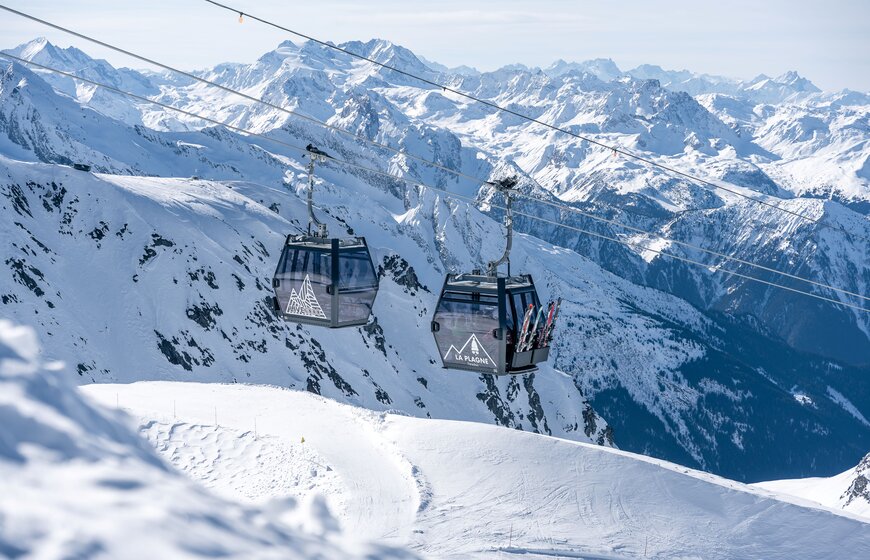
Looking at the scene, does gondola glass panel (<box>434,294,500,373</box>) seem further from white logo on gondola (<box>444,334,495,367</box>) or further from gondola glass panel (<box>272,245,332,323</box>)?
gondola glass panel (<box>272,245,332,323</box>)

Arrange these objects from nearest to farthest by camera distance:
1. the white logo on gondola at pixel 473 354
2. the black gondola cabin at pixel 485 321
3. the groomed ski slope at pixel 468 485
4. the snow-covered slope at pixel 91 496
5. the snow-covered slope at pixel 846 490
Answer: the snow-covered slope at pixel 91 496 → the black gondola cabin at pixel 485 321 → the white logo on gondola at pixel 473 354 → the groomed ski slope at pixel 468 485 → the snow-covered slope at pixel 846 490

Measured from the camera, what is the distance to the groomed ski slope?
38938mm

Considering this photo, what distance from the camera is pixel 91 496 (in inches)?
75.5

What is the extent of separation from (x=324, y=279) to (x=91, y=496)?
78.7 feet

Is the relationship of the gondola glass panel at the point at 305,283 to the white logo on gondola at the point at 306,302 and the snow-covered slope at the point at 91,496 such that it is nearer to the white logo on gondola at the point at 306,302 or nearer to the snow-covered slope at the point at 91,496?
the white logo on gondola at the point at 306,302

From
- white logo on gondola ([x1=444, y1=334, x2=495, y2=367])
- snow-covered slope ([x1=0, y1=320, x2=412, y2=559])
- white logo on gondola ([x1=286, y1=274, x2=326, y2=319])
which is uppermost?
snow-covered slope ([x1=0, y1=320, x2=412, y2=559])

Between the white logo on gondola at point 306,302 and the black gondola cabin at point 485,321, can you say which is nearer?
the black gondola cabin at point 485,321

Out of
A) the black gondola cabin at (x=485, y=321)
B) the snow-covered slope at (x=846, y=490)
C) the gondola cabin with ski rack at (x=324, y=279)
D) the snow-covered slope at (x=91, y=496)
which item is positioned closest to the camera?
the snow-covered slope at (x=91, y=496)

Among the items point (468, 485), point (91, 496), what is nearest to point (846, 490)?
point (468, 485)

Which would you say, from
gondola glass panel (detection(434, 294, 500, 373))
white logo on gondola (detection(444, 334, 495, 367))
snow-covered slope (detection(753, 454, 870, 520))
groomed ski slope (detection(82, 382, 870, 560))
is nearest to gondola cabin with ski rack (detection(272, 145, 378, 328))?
gondola glass panel (detection(434, 294, 500, 373))

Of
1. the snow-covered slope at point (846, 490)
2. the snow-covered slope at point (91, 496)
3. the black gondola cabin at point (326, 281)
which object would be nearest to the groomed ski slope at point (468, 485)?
the black gondola cabin at point (326, 281)

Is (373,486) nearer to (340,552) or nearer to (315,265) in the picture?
(315,265)

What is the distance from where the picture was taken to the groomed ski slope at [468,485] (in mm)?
38938

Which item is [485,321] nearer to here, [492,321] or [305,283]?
[492,321]
